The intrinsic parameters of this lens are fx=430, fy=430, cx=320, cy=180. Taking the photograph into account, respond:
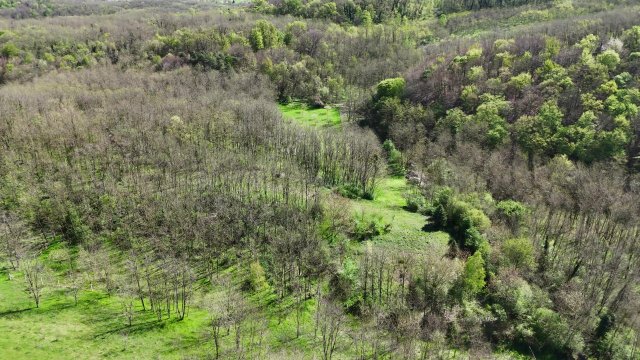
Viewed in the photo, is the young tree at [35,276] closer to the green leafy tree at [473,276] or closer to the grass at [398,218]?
the grass at [398,218]

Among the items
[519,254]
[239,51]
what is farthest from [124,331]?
[239,51]

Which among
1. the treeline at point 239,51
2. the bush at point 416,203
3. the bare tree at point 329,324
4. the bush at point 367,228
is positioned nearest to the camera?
the bare tree at point 329,324

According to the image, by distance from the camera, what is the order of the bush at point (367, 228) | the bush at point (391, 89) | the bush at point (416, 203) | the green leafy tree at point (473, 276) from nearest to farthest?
the green leafy tree at point (473, 276) < the bush at point (367, 228) < the bush at point (416, 203) < the bush at point (391, 89)

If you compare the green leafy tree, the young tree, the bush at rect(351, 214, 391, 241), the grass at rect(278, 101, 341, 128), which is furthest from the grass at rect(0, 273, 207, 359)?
the grass at rect(278, 101, 341, 128)

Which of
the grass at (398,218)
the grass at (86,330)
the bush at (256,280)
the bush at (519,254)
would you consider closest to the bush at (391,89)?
the grass at (398,218)

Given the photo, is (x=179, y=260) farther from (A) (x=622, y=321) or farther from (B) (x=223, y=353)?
(A) (x=622, y=321)

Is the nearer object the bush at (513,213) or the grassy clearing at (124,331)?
the grassy clearing at (124,331)
